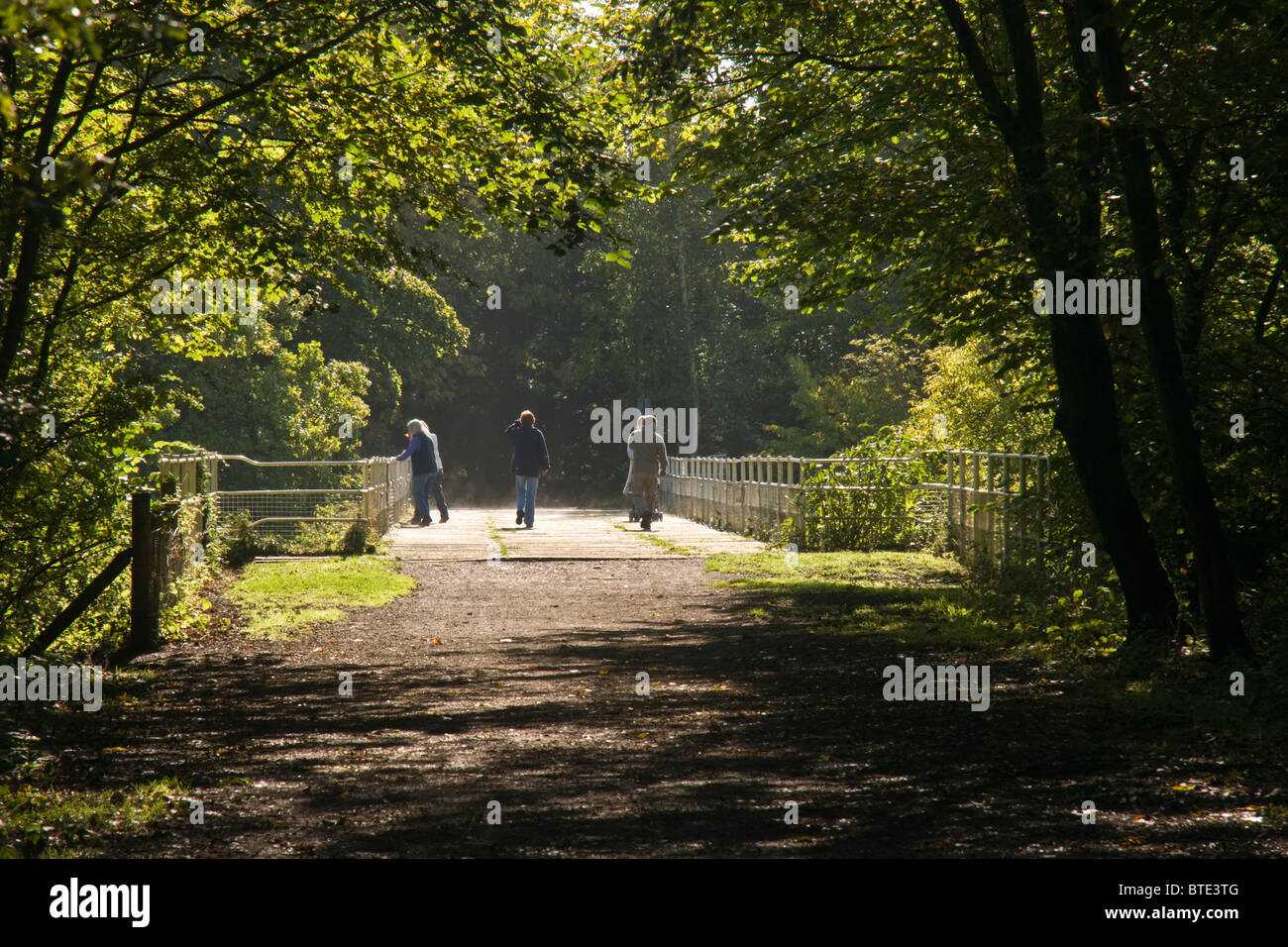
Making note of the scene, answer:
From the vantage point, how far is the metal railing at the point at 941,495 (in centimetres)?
1413

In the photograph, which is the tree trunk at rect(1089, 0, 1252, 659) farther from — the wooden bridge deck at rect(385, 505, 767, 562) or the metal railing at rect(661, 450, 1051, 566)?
the wooden bridge deck at rect(385, 505, 767, 562)

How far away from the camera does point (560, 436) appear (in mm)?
58312

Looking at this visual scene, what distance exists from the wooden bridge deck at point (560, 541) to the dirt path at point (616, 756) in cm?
772

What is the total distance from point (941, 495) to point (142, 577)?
11917 millimetres

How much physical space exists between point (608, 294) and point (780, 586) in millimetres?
40630

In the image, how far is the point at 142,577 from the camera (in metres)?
10.2

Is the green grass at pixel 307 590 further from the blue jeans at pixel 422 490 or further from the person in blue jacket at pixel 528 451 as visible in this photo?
the blue jeans at pixel 422 490

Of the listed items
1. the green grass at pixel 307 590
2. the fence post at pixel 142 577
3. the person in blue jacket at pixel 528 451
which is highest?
the person in blue jacket at pixel 528 451

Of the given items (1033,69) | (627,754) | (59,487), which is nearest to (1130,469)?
(1033,69)

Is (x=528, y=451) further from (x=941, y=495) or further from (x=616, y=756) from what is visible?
(x=616, y=756)

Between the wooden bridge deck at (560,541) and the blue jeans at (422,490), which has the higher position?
the blue jeans at (422,490)

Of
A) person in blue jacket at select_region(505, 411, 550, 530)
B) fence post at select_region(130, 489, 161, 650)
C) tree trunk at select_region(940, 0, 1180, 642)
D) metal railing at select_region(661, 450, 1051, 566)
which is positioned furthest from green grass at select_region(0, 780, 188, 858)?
person in blue jacket at select_region(505, 411, 550, 530)

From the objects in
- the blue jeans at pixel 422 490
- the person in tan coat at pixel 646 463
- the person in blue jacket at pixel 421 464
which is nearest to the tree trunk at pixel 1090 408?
the person in tan coat at pixel 646 463

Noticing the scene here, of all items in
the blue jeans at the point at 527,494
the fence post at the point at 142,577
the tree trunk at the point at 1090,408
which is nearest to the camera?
the tree trunk at the point at 1090,408
